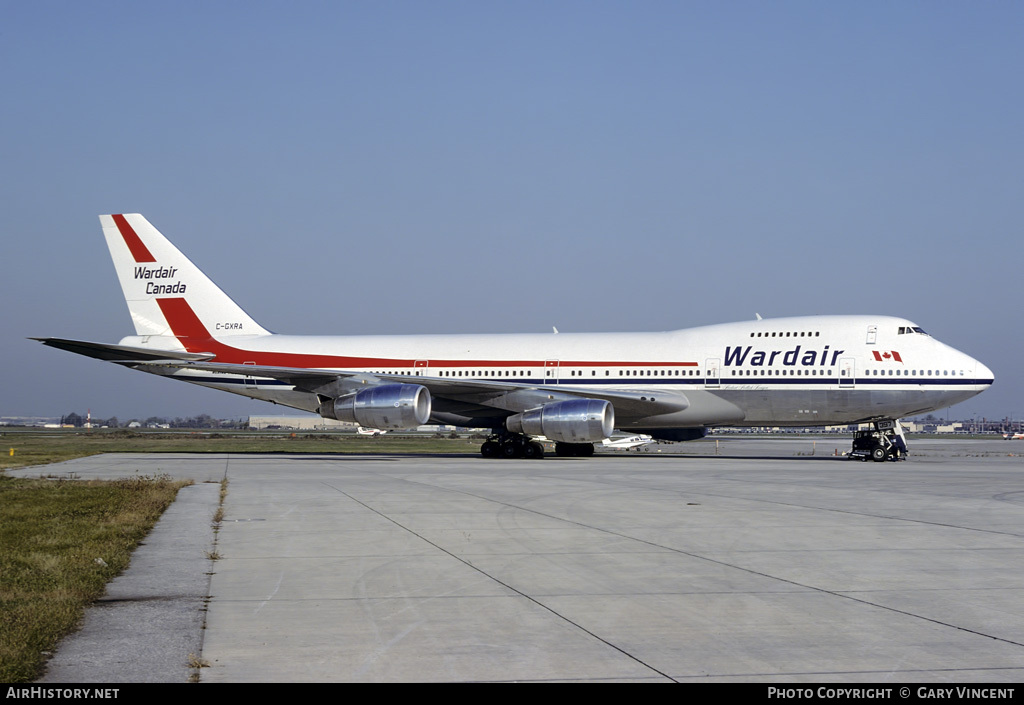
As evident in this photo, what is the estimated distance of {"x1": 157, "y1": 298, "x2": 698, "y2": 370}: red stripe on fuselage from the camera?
34219mm

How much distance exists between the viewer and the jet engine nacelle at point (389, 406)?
2967 cm

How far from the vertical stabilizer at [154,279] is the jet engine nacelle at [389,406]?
26.5 ft

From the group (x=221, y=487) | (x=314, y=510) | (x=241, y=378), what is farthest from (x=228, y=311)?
(x=314, y=510)

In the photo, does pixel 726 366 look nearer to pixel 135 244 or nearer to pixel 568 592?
pixel 135 244

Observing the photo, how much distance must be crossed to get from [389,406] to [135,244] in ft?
44.4

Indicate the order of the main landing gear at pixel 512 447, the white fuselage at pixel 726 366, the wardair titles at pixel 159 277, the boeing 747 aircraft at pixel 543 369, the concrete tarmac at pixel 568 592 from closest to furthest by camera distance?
the concrete tarmac at pixel 568 592 → the white fuselage at pixel 726 366 → the boeing 747 aircraft at pixel 543 369 → the main landing gear at pixel 512 447 → the wardair titles at pixel 159 277

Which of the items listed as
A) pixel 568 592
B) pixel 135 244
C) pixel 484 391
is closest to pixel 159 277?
pixel 135 244

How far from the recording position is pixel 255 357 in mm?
35469

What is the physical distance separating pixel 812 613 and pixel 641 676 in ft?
7.74

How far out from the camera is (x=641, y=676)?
217 inches

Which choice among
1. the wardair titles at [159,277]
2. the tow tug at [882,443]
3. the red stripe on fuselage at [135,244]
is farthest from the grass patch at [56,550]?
the tow tug at [882,443]

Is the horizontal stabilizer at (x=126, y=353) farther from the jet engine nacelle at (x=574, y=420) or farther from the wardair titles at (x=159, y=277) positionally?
the jet engine nacelle at (x=574, y=420)

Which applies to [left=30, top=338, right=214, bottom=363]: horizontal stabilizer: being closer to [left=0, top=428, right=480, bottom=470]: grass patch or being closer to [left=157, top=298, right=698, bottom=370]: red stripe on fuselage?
[left=157, top=298, right=698, bottom=370]: red stripe on fuselage

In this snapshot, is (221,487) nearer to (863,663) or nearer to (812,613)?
(812,613)
